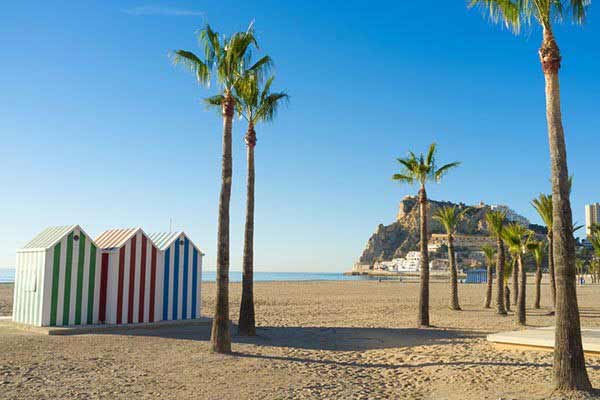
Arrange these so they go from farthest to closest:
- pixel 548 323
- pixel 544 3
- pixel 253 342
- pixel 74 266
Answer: pixel 548 323, pixel 74 266, pixel 253 342, pixel 544 3

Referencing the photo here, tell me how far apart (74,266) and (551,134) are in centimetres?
1255

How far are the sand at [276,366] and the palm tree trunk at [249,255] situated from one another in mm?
853

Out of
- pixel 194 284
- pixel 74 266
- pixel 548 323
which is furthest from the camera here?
pixel 548 323

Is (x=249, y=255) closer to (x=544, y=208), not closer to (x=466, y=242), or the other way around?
(x=544, y=208)

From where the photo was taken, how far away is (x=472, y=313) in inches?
930

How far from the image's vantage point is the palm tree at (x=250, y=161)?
15.1 meters

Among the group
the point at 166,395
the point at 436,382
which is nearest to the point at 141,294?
the point at 166,395

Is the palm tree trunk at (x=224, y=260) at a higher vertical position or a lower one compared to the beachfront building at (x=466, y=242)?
lower

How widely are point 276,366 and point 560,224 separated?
5.77 meters

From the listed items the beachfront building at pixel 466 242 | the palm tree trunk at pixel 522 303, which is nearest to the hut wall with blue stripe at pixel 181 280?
the palm tree trunk at pixel 522 303

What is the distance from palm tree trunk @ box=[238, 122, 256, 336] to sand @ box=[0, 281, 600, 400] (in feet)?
2.80

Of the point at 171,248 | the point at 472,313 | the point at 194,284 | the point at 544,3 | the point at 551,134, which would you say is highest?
the point at 544,3

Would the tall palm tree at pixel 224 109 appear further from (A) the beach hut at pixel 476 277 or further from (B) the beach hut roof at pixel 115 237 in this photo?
(A) the beach hut at pixel 476 277

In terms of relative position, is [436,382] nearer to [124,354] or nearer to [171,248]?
[124,354]
